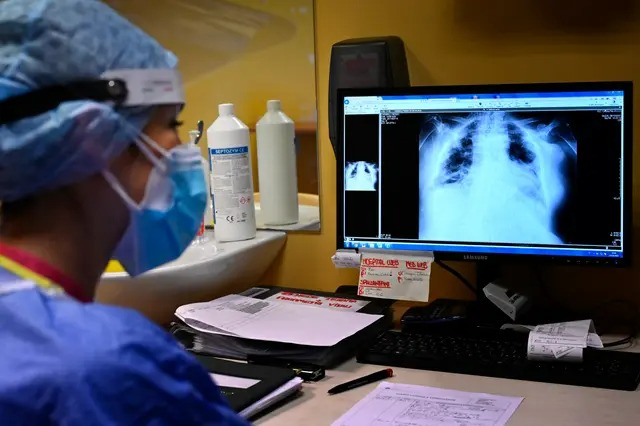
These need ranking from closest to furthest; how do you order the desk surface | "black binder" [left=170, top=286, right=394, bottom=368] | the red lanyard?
the red lanyard < the desk surface < "black binder" [left=170, top=286, right=394, bottom=368]

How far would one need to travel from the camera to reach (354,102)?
1.78 meters

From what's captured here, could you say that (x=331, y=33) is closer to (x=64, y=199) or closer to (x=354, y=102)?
(x=354, y=102)

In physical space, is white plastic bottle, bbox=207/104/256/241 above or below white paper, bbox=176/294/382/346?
above

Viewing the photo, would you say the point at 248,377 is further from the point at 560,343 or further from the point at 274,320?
the point at 560,343

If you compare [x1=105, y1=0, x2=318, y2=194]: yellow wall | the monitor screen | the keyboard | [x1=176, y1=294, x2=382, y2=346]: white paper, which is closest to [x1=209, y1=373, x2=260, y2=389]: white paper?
[x1=176, y1=294, x2=382, y2=346]: white paper

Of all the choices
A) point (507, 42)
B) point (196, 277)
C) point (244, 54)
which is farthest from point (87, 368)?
point (244, 54)

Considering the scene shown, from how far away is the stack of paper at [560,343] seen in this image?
1473mm

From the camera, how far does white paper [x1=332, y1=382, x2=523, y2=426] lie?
1302mm

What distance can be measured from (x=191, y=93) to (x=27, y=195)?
4.01 ft

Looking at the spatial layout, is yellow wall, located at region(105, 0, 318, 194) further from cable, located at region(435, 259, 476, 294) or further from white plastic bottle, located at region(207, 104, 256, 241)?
cable, located at region(435, 259, 476, 294)

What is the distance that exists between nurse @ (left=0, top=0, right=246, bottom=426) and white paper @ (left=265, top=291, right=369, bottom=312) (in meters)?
0.69

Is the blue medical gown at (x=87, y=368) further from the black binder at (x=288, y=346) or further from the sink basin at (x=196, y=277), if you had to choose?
the sink basin at (x=196, y=277)

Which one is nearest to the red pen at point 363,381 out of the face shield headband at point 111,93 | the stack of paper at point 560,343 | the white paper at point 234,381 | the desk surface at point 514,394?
the desk surface at point 514,394

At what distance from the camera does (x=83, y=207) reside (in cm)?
100
